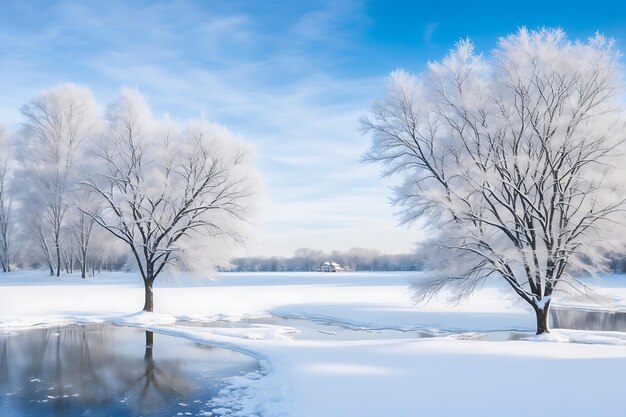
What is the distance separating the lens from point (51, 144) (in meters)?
40.1

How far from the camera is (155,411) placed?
8.94 metres

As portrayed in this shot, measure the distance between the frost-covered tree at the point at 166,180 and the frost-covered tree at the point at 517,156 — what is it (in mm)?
9127

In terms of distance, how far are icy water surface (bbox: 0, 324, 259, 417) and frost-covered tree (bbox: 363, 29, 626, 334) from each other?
943cm

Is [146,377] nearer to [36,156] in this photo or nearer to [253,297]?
[253,297]

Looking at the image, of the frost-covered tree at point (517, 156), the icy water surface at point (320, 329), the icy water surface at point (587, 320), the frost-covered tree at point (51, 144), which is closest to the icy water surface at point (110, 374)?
the icy water surface at point (320, 329)

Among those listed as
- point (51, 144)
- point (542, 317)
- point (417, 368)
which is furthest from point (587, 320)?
point (51, 144)

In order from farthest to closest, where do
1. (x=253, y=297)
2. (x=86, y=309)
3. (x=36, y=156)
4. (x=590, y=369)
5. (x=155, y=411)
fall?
(x=36, y=156) < (x=253, y=297) < (x=86, y=309) < (x=590, y=369) < (x=155, y=411)

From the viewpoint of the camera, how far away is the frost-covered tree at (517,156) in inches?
673

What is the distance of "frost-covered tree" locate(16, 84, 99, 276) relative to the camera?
3978cm

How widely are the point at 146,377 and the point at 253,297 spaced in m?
23.3

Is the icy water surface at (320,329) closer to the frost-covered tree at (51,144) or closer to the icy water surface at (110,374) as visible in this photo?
the icy water surface at (110,374)

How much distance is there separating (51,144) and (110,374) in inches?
1345

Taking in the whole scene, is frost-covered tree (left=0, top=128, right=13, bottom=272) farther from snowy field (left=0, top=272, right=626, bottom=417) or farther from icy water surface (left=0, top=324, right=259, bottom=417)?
icy water surface (left=0, top=324, right=259, bottom=417)

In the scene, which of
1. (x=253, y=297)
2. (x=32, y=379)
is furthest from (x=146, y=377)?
(x=253, y=297)
